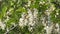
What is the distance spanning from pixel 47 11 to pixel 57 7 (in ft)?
→ 0.58

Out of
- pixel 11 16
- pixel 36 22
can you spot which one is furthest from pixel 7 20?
pixel 36 22

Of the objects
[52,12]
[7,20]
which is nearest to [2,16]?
[7,20]

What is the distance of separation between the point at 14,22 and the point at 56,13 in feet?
1.51

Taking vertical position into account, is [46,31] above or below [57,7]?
below

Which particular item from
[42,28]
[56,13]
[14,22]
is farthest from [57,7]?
[14,22]

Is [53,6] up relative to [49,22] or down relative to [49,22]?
up

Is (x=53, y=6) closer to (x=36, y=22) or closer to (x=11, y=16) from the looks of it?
(x=36, y=22)

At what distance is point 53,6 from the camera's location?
2.26 metres

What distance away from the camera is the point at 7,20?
2.29 metres

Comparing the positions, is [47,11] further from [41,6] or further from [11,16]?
[11,16]

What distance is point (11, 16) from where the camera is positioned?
2.29 m

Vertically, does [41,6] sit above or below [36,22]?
above

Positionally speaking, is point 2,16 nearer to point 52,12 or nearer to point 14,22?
point 14,22

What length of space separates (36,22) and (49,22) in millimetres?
144
